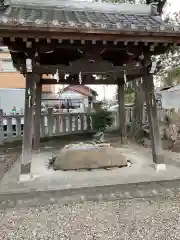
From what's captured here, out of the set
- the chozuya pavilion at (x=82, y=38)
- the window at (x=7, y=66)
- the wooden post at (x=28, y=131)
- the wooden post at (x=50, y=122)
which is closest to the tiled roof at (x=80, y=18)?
the chozuya pavilion at (x=82, y=38)

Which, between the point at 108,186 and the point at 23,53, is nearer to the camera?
the point at 108,186

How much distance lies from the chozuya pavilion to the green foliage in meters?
3.98

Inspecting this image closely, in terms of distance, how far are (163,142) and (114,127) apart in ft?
11.5

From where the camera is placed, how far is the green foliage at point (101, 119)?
9.34 metres

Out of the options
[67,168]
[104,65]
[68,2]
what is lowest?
[67,168]

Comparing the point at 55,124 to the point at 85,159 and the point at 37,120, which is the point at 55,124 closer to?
the point at 37,120

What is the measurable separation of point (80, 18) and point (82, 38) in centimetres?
70

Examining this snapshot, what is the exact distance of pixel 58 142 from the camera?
802cm

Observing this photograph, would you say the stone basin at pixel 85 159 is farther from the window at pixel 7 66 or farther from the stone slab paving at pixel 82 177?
the window at pixel 7 66

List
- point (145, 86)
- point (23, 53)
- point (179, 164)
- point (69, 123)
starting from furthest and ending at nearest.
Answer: point (69, 123) → point (179, 164) → point (145, 86) → point (23, 53)

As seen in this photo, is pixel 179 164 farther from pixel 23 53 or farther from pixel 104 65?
pixel 23 53

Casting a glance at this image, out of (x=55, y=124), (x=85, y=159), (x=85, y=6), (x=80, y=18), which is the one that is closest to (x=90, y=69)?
(x=80, y=18)

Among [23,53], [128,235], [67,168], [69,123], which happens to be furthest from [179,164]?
[69,123]

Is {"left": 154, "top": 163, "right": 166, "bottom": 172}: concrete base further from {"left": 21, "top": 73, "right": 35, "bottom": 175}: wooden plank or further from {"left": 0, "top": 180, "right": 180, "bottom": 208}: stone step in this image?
{"left": 21, "top": 73, "right": 35, "bottom": 175}: wooden plank
